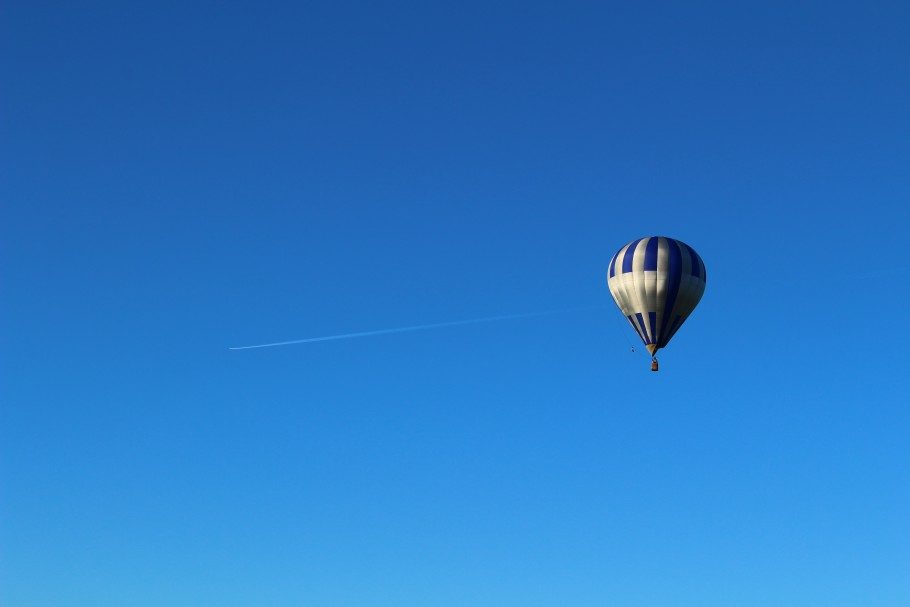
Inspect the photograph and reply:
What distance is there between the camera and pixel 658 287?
86.2m

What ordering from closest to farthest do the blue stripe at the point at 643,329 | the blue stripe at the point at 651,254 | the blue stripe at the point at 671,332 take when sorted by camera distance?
1. the blue stripe at the point at 671,332
2. the blue stripe at the point at 643,329
3. the blue stripe at the point at 651,254

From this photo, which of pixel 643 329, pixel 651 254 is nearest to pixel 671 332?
pixel 643 329

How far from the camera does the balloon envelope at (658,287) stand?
282 ft

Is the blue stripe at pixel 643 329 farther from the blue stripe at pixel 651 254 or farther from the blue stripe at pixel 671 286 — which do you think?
the blue stripe at pixel 651 254

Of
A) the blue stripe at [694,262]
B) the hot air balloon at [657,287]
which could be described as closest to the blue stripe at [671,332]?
the hot air balloon at [657,287]

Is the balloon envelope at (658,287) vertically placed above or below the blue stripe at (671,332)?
above

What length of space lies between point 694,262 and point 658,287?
403 centimetres

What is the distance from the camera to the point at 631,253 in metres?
88.2

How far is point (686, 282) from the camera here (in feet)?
285

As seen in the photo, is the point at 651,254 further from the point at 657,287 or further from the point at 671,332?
the point at 671,332

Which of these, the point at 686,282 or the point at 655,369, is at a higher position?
the point at 686,282

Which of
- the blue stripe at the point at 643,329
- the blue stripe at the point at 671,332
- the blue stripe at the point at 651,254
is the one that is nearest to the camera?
the blue stripe at the point at 671,332

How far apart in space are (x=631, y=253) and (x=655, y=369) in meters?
9.58

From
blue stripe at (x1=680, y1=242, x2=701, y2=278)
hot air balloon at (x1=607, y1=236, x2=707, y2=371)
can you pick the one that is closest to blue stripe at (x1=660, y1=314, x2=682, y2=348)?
hot air balloon at (x1=607, y1=236, x2=707, y2=371)
